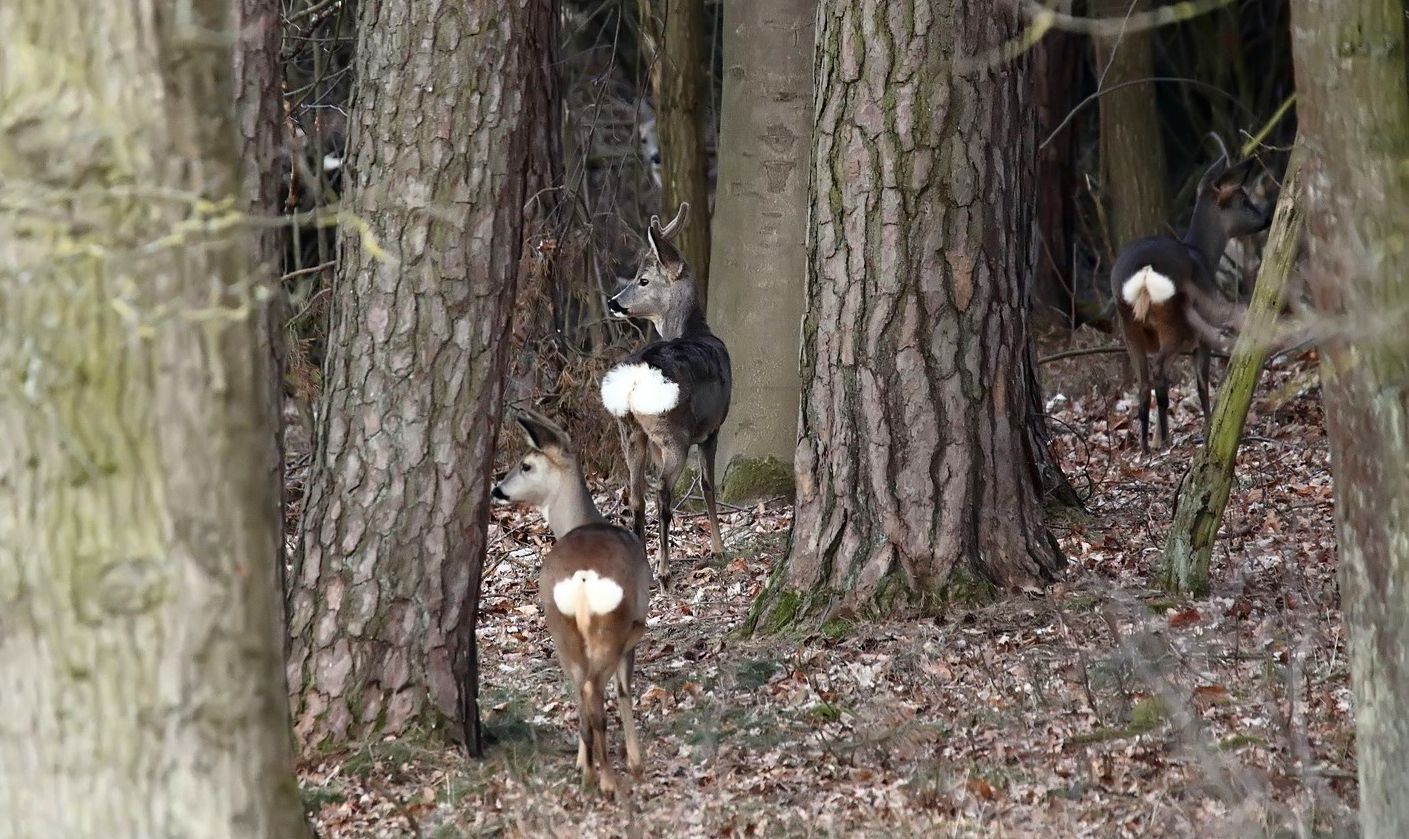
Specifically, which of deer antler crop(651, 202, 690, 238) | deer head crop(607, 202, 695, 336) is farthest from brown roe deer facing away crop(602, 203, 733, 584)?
deer antler crop(651, 202, 690, 238)

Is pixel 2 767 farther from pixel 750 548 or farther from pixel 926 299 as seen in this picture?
pixel 750 548

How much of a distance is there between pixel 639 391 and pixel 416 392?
Answer: 324 centimetres

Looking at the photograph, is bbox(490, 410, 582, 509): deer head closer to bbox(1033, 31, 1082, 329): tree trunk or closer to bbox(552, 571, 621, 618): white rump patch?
bbox(552, 571, 621, 618): white rump patch

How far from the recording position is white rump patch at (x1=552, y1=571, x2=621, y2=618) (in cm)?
578

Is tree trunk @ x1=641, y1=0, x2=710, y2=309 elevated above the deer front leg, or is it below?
above

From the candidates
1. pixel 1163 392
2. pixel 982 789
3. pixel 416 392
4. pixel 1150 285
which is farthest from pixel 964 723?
pixel 1150 285

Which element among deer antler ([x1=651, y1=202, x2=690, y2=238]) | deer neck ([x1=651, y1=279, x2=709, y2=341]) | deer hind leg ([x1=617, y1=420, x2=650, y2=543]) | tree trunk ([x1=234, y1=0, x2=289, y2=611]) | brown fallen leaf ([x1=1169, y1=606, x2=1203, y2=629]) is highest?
tree trunk ([x1=234, y1=0, x2=289, y2=611])

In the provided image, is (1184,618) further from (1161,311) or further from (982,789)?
(1161,311)

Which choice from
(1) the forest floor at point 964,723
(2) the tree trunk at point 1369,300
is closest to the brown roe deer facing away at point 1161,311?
(1) the forest floor at point 964,723

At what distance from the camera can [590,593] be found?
5.79 meters

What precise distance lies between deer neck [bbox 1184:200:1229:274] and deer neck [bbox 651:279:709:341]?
3.35 meters

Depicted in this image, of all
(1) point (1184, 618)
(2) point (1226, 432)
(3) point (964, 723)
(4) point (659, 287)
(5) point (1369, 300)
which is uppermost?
(5) point (1369, 300)

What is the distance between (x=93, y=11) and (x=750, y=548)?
5.83m

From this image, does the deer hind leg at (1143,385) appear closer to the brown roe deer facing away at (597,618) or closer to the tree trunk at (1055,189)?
the tree trunk at (1055,189)
